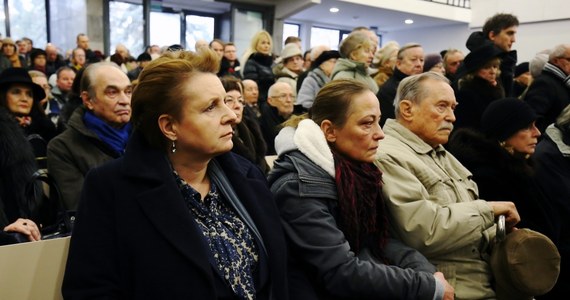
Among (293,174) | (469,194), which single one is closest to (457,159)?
(469,194)

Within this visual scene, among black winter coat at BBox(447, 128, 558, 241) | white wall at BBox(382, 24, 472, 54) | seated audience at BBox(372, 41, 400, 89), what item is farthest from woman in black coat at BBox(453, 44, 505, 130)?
white wall at BBox(382, 24, 472, 54)

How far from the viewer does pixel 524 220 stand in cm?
243

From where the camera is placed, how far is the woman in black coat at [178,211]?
1.31 meters

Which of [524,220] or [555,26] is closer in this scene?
[524,220]

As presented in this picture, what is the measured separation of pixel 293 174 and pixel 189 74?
1.75 feet

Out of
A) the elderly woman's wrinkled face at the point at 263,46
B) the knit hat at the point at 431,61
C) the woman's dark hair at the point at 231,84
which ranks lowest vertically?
the woman's dark hair at the point at 231,84

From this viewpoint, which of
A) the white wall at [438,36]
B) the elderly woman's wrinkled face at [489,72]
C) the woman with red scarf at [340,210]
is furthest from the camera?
the white wall at [438,36]

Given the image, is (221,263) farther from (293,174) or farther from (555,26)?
(555,26)

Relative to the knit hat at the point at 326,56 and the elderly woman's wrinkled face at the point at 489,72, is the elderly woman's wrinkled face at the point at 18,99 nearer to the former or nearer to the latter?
the knit hat at the point at 326,56

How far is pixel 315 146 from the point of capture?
1.76 m

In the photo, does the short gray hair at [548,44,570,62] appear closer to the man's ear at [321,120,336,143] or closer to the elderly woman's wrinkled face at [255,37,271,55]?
the man's ear at [321,120,336,143]

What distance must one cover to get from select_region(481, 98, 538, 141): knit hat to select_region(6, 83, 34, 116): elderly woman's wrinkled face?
116 inches

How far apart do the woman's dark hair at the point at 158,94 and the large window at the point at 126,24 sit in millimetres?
9534

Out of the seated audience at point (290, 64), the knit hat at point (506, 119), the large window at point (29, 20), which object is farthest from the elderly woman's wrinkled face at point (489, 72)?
the large window at point (29, 20)
